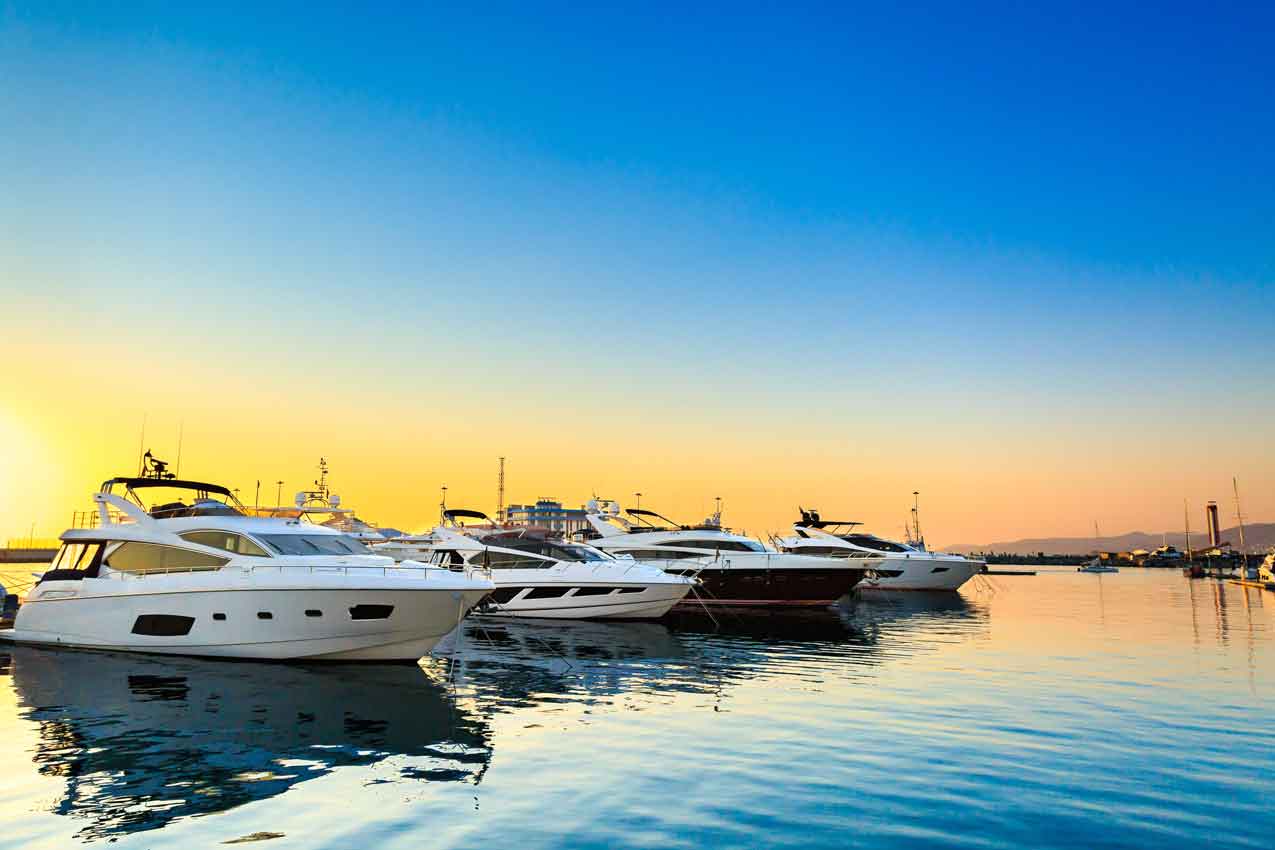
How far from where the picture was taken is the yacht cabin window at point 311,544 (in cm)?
1897

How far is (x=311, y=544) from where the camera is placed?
1953 cm

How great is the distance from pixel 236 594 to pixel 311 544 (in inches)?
78.2

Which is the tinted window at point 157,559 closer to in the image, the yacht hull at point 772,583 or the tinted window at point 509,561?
the tinted window at point 509,561

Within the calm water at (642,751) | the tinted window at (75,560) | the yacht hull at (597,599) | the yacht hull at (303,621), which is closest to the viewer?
the calm water at (642,751)

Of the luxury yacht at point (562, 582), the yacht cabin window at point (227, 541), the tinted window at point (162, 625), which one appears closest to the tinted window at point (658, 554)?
the luxury yacht at point (562, 582)

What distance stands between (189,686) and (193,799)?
769 cm

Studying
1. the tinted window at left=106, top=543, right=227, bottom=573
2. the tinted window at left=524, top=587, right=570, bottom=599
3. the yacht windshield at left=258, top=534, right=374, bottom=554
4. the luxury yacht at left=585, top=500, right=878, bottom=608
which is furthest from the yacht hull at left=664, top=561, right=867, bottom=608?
the tinted window at left=106, top=543, right=227, bottom=573

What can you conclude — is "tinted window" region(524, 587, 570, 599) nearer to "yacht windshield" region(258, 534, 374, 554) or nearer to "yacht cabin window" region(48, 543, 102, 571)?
"yacht windshield" region(258, 534, 374, 554)

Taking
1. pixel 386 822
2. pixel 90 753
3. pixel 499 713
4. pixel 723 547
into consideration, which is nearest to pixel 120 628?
pixel 90 753

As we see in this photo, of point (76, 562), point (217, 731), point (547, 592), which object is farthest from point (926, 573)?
point (217, 731)

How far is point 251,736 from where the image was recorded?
1182cm

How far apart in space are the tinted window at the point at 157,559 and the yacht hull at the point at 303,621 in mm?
599

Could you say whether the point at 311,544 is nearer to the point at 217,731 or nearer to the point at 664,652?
the point at 217,731

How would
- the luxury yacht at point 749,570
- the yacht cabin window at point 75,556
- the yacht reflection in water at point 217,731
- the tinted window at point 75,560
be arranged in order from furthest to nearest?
1. the luxury yacht at point 749,570
2. the yacht cabin window at point 75,556
3. the tinted window at point 75,560
4. the yacht reflection in water at point 217,731
